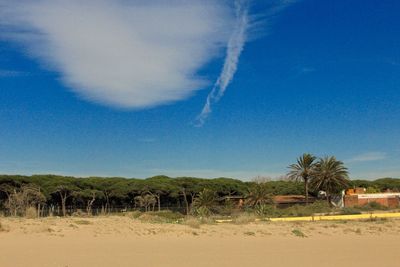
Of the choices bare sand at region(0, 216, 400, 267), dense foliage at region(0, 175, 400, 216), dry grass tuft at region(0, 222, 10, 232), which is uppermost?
dense foliage at region(0, 175, 400, 216)

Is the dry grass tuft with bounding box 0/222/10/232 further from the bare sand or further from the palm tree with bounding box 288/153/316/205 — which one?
the palm tree with bounding box 288/153/316/205

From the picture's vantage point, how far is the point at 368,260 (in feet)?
41.2

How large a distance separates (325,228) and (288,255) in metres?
9.72

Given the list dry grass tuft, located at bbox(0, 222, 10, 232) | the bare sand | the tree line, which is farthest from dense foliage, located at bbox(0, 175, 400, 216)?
dry grass tuft, located at bbox(0, 222, 10, 232)

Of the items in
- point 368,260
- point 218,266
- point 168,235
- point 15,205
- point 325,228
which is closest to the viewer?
point 218,266

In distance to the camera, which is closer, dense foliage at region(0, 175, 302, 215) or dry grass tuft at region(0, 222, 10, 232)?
dry grass tuft at region(0, 222, 10, 232)

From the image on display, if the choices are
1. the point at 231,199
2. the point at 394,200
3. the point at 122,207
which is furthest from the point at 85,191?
the point at 394,200

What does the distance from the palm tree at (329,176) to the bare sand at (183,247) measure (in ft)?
175

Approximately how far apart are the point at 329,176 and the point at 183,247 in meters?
61.7

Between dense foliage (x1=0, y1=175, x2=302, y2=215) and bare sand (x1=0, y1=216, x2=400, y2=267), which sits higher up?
dense foliage (x1=0, y1=175, x2=302, y2=215)

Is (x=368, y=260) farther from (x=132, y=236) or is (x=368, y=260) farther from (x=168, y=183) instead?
(x=168, y=183)

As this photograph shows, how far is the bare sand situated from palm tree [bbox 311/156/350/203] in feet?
175

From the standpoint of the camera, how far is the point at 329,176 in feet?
237

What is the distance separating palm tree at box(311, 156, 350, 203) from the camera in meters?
72.4
